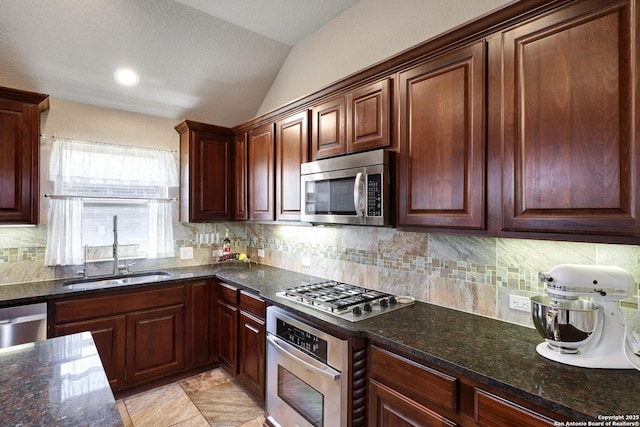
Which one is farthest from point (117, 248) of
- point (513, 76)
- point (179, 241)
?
point (513, 76)

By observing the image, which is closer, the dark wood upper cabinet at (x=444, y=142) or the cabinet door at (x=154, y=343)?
the dark wood upper cabinet at (x=444, y=142)

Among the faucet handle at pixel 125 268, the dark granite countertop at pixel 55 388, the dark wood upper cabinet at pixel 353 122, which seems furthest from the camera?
the faucet handle at pixel 125 268

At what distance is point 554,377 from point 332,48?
2753 mm

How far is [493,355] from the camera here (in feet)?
4.41

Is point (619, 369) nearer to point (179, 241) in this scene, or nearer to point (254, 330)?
point (254, 330)

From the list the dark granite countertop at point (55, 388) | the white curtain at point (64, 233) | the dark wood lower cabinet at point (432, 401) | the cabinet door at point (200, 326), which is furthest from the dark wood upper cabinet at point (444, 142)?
the white curtain at point (64, 233)

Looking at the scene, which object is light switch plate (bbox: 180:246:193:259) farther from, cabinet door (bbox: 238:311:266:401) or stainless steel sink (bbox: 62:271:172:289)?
cabinet door (bbox: 238:311:266:401)

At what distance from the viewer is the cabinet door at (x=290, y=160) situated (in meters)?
2.54

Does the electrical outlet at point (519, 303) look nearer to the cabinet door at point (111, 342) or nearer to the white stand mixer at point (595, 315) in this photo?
the white stand mixer at point (595, 315)

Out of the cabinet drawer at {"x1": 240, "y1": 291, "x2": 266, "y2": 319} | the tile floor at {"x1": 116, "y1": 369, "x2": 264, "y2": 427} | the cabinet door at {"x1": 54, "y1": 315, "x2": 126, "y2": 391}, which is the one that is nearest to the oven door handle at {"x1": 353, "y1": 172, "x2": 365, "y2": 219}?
the cabinet drawer at {"x1": 240, "y1": 291, "x2": 266, "y2": 319}

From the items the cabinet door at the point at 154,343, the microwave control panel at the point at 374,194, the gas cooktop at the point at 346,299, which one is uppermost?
the microwave control panel at the point at 374,194

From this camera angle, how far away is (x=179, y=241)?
3.53 meters

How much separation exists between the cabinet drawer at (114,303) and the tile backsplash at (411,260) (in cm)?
61

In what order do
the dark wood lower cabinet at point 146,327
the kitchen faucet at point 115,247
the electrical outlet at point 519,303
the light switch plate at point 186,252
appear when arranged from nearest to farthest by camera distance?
1. the electrical outlet at point 519,303
2. the dark wood lower cabinet at point 146,327
3. the kitchen faucet at point 115,247
4. the light switch plate at point 186,252
